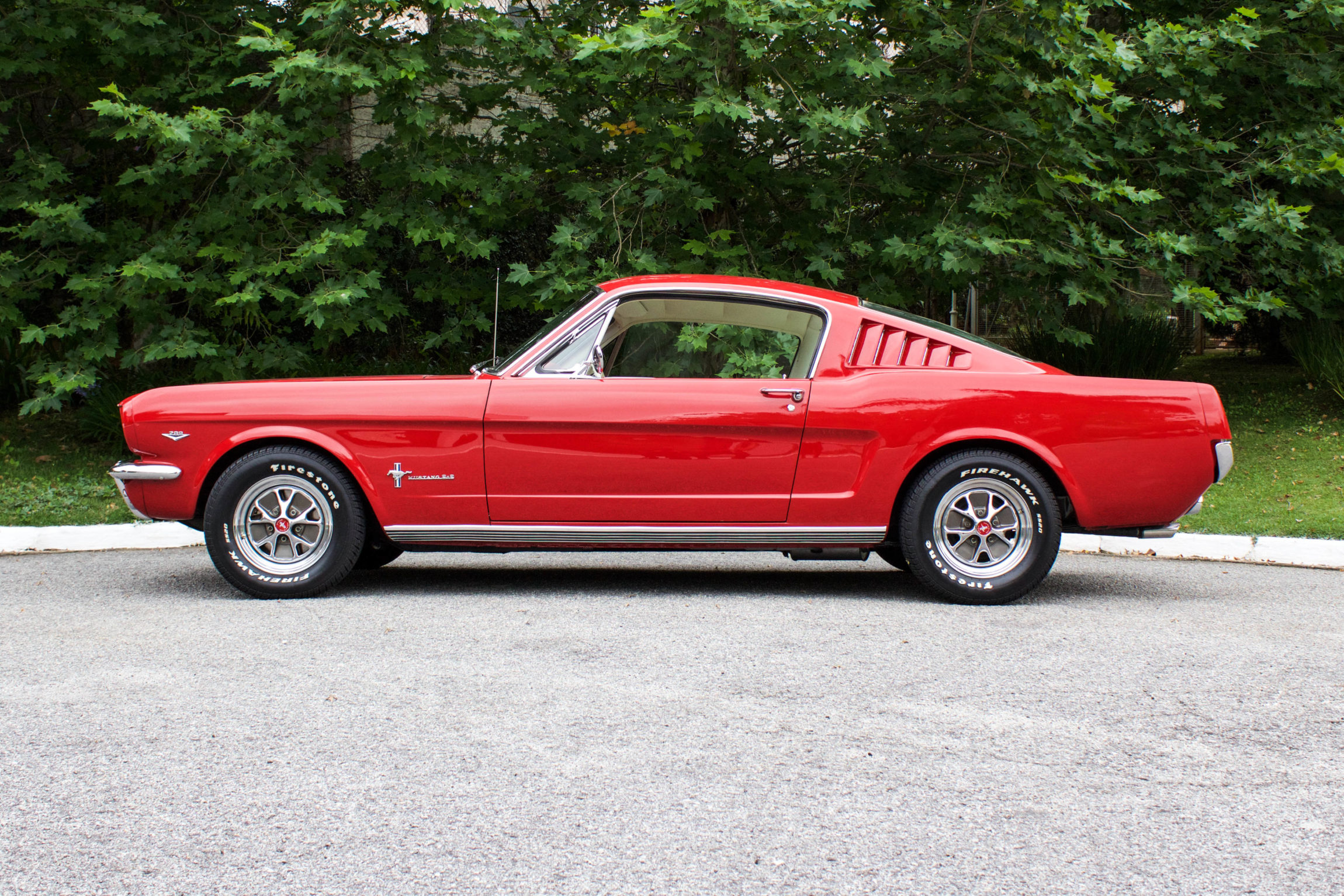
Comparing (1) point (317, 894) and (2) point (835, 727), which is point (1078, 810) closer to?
(2) point (835, 727)

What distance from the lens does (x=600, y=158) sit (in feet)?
35.3

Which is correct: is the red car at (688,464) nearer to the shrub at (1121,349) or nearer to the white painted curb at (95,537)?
the white painted curb at (95,537)

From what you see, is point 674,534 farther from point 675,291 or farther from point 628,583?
point 675,291

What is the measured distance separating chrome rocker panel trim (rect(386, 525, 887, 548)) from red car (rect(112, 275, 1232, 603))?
0.01 metres

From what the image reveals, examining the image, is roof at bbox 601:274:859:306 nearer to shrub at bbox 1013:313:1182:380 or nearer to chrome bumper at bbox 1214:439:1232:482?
chrome bumper at bbox 1214:439:1232:482

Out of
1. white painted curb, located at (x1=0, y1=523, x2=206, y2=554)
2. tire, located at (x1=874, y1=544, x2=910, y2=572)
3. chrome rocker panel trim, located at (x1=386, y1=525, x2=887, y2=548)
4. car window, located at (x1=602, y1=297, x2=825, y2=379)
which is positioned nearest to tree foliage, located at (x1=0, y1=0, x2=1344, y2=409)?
white painted curb, located at (x1=0, y1=523, x2=206, y2=554)

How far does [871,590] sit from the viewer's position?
625 cm

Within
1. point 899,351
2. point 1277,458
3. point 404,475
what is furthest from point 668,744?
point 1277,458

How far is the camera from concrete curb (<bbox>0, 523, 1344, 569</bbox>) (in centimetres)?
723

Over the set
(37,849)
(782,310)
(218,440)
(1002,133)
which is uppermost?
(1002,133)

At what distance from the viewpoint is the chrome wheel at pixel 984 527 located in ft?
18.9

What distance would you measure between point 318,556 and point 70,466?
6035mm

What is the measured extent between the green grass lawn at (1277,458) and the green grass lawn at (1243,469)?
0.4 inches

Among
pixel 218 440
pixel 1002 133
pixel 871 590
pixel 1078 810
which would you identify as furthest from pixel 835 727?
pixel 1002 133
